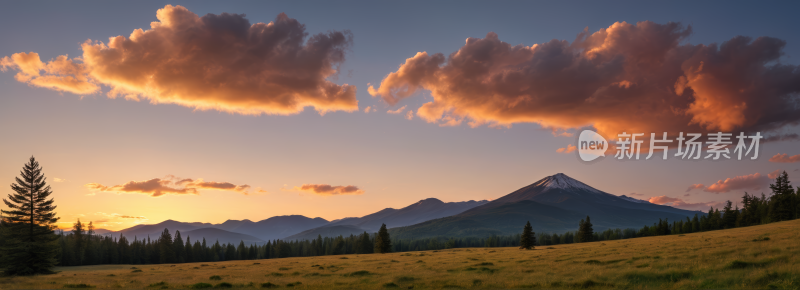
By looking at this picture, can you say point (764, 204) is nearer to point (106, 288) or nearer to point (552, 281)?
point (552, 281)

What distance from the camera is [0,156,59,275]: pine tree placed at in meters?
47.1

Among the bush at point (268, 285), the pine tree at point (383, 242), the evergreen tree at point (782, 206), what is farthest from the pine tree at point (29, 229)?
the evergreen tree at point (782, 206)

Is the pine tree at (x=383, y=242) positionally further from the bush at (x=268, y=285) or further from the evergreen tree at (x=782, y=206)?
the evergreen tree at (x=782, y=206)

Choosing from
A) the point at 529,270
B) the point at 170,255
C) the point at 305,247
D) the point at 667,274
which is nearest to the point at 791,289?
the point at 667,274

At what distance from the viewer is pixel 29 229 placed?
4900 centimetres

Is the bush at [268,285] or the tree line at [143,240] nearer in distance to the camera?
the bush at [268,285]

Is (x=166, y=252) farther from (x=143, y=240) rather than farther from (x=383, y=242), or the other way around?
(x=383, y=242)

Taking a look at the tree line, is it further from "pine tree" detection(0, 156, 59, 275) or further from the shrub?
the shrub

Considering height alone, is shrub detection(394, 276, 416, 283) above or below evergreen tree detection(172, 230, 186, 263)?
above

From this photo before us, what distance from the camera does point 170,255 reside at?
137 m

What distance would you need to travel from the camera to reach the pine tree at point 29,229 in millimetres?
47062

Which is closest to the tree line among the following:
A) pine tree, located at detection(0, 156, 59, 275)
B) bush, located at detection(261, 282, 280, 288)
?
pine tree, located at detection(0, 156, 59, 275)

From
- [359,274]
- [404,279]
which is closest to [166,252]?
[359,274]

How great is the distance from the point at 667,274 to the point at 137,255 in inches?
6337
